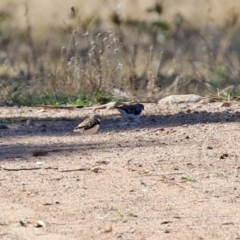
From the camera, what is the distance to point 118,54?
1580cm

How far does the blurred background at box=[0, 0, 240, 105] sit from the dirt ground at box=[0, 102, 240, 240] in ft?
7.15

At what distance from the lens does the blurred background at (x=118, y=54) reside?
1503cm

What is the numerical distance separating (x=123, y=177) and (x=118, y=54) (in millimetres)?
7484

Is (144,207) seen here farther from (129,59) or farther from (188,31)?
(188,31)

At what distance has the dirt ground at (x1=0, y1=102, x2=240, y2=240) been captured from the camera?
22.1 ft

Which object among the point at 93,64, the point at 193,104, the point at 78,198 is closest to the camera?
the point at 78,198

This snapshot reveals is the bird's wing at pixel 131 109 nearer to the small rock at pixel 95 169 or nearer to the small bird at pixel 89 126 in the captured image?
the small bird at pixel 89 126

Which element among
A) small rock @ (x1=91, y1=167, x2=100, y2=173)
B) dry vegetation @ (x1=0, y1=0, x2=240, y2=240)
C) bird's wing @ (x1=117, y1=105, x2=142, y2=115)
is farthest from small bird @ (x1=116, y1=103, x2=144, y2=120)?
small rock @ (x1=91, y1=167, x2=100, y2=173)

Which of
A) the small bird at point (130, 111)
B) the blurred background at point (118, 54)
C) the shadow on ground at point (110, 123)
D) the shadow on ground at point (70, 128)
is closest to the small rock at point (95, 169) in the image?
the shadow on ground at point (70, 128)

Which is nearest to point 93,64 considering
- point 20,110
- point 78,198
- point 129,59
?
point 129,59

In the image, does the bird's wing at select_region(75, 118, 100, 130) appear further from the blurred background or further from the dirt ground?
the blurred background

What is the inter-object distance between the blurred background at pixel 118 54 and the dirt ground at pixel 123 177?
2179mm

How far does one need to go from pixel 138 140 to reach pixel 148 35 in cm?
936

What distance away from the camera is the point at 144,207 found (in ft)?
23.9
